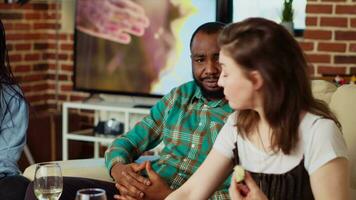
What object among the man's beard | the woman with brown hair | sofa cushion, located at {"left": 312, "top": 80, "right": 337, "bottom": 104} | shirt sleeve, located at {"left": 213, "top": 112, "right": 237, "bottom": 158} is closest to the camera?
the woman with brown hair

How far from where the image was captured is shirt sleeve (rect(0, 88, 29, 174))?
7.93ft

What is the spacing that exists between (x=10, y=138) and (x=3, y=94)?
163 millimetres

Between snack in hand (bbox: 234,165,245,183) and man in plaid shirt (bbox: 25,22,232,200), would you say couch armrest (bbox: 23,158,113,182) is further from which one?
snack in hand (bbox: 234,165,245,183)

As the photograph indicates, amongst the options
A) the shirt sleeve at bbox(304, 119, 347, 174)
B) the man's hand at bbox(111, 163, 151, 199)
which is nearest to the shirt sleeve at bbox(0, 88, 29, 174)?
the man's hand at bbox(111, 163, 151, 199)

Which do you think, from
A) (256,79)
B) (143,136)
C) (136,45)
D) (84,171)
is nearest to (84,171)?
(84,171)

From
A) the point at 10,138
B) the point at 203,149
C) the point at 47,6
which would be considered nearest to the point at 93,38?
the point at 47,6

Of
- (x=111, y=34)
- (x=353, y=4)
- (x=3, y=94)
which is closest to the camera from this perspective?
(x=3, y=94)

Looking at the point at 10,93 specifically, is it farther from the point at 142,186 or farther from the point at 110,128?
the point at 110,128

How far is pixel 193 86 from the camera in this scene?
2.36 metres

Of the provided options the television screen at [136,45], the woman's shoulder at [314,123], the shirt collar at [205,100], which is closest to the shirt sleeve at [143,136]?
the shirt collar at [205,100]

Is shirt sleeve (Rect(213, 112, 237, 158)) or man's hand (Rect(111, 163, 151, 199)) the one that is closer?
shirt sleeve (Rect(213, 112, 237, 158))

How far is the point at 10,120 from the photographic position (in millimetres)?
2426

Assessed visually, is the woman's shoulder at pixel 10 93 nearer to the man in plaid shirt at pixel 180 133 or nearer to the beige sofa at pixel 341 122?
the beige sofa at pixel 341 122

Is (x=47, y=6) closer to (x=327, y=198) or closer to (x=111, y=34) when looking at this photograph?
(x=111, y=34)
